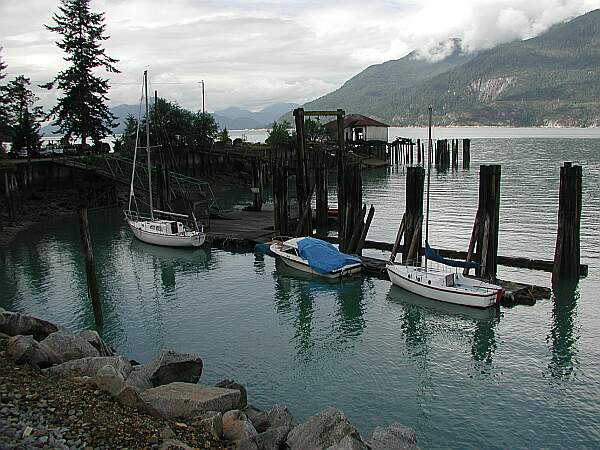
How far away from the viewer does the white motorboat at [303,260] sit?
33672 millimetres

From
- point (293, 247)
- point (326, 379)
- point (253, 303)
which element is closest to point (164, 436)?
point (326, 379)

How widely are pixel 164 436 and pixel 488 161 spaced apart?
110m

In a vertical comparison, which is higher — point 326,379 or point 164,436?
point 164,436

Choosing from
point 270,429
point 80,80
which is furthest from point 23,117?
point 270,429

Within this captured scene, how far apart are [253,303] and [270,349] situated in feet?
20.9

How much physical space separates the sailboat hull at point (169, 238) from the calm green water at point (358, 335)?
60 centimetres

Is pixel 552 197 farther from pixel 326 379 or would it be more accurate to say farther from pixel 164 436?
pixel 164 436

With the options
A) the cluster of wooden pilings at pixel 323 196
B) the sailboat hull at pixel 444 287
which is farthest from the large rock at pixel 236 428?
the cluster of wooden pilings at pixel 323 196

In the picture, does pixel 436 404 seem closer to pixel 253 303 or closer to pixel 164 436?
pixel 164 436

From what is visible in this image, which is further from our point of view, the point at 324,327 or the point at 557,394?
the point at 324,327

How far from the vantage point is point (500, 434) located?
17.6m

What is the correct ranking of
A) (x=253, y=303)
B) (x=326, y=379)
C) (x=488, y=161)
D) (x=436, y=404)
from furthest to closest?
(x=488, y=161) < (x=253, y=303) < (x=326, y=379) < (x=436, y=404)

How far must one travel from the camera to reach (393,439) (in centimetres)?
1354

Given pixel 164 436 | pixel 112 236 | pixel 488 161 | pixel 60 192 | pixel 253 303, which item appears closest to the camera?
pixel 164 436
